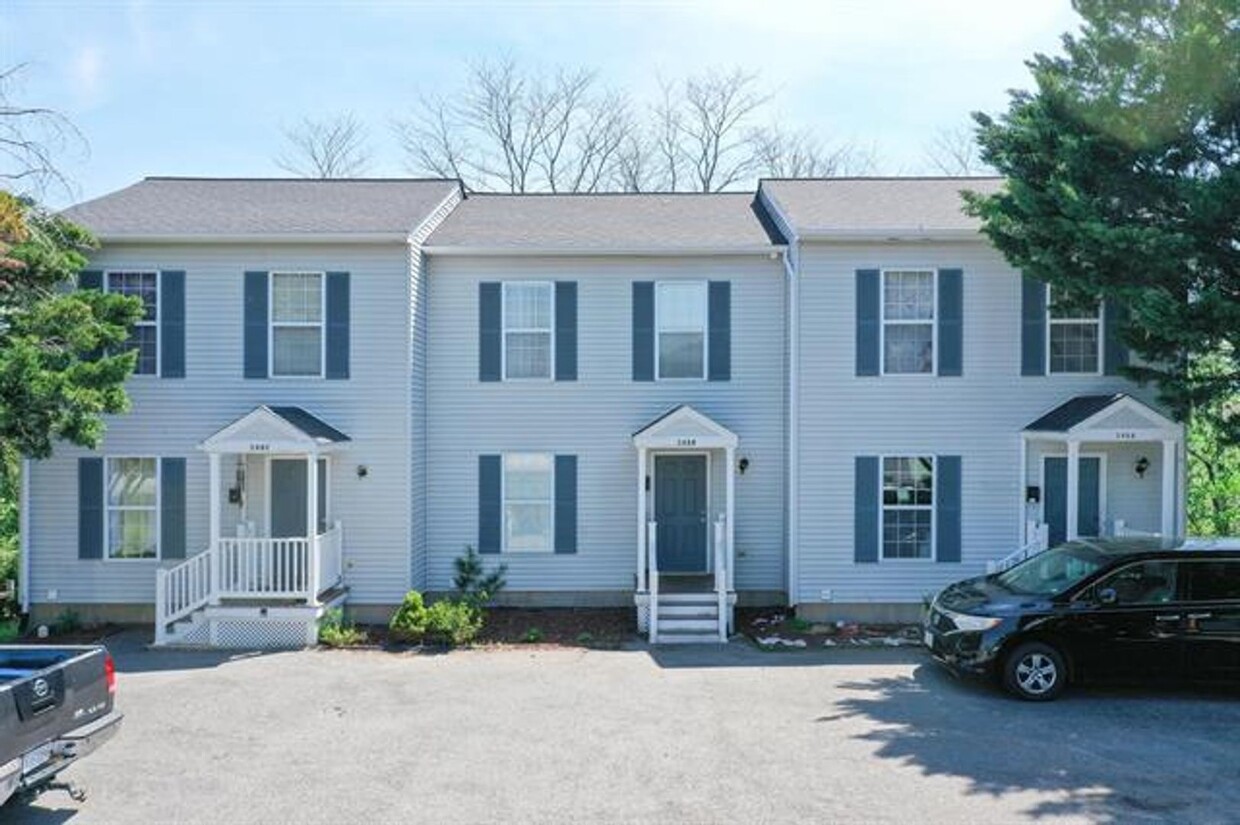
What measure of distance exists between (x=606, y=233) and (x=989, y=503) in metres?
7.06

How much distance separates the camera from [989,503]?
40.6ft

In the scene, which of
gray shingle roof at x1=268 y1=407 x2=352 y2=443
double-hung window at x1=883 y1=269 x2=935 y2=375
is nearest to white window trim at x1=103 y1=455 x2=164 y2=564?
gray shingle roof at x1=268 y1=407 x2=352 y2=443

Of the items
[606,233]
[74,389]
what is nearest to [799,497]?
[606,233]

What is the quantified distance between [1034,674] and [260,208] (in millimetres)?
12536

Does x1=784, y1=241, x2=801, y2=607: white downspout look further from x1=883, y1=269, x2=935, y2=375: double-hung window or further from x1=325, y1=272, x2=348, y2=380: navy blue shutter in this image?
x1=325, y1=272, x2=348, y2=380: navy blue shutter

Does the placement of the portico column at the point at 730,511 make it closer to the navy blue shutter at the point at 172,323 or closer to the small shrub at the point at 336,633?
the small shrub at the point at 336,633

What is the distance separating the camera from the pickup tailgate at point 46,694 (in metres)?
5.32

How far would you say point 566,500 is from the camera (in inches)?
508

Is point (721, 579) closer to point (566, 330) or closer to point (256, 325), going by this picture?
point (566, 330)

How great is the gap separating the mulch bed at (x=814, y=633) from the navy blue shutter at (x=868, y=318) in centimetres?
369

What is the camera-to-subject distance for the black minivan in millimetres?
8516

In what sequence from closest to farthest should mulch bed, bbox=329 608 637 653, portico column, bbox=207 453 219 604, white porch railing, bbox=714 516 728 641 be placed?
mulch bed, bbox=329 608 637 653, portico column, bbox=207 453 219 604, white porch railing, bbox=714 516 728 641

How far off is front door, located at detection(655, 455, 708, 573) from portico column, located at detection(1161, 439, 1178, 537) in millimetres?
6374

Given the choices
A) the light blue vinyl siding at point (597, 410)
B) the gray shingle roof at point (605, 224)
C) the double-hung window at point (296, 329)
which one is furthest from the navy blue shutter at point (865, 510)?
the double-hung window at point (296, 329)
